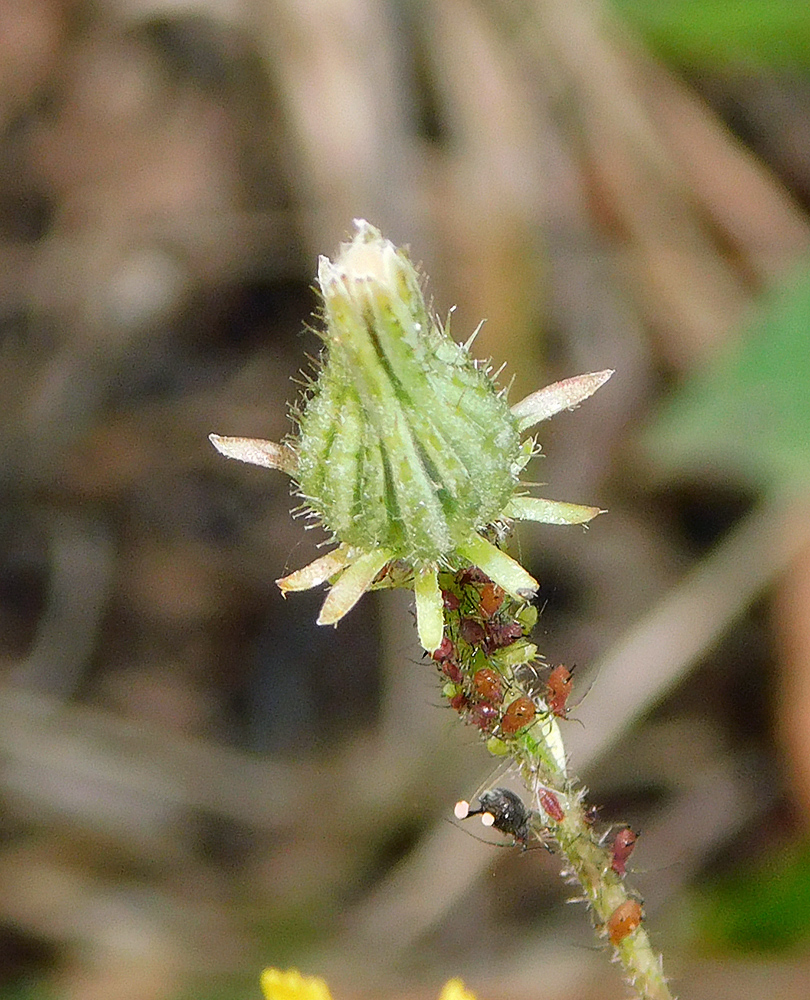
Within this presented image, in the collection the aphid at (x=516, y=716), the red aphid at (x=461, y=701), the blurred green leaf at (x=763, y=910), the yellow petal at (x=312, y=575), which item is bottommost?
the aphid at (x=516, y=716)

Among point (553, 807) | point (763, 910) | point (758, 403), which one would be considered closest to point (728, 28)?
point (758, 403)

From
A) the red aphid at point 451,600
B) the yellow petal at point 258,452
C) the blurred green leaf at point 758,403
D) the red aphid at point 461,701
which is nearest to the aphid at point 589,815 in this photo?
the red aphid at point 461,701

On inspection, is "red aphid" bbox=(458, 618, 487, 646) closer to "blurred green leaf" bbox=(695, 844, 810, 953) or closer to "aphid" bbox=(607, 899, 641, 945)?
"aphid" bbox=(607, 899, 641, 945)

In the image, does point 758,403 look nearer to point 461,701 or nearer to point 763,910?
point 763,910

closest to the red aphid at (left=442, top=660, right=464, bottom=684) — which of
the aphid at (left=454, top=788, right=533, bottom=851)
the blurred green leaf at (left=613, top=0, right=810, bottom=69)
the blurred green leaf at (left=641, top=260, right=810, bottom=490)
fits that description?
the aphid at (left=454, top=788, right=533, bottom=851)

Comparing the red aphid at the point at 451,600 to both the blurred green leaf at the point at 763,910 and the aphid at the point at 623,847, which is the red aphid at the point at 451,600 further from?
the blurred green leaf at the point at 763,910
